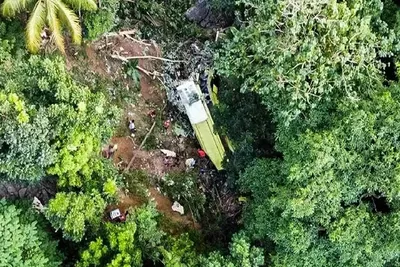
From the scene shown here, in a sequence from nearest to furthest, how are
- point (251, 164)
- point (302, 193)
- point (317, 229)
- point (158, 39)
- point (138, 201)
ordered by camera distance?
point (302, 193), point (317, 229), point (251, 164), point (138, 201), point (158, 39)

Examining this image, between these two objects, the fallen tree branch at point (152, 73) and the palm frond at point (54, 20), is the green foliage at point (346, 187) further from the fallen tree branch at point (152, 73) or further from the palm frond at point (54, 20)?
the palm frond at point (54, 20)

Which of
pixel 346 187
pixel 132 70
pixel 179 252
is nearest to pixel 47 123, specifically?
pixel 179 252

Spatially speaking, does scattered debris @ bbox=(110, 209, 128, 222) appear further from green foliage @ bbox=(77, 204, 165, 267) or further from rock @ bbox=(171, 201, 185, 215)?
rock @ bbox=(171, 201, 185, 215)

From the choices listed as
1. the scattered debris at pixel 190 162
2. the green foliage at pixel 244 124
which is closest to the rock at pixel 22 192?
the scattered debris at pixel 190 162

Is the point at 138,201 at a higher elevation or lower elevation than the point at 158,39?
lower

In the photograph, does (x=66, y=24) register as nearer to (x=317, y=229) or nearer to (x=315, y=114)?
(x=315, y=114)

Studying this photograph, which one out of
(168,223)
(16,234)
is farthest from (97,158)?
(168,223)
